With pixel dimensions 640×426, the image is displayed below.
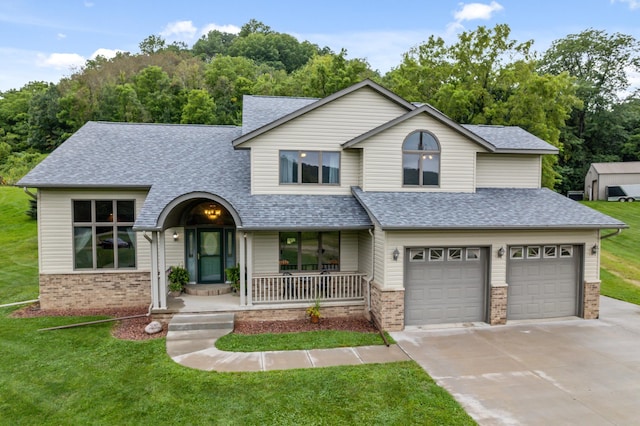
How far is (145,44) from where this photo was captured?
72375 mm

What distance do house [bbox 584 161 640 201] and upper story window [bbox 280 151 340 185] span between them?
1373 inches

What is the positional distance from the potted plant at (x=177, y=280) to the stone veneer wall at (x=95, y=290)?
983 millimetres

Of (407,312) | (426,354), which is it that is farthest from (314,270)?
(426,354)

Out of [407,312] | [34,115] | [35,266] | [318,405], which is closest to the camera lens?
[318,405]

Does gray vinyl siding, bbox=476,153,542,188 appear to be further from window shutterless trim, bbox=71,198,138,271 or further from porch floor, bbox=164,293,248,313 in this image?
window shutterless trim, bbox=71,198,138,271

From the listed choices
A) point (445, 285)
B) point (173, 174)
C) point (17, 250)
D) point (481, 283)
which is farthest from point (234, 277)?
point (17, 250)

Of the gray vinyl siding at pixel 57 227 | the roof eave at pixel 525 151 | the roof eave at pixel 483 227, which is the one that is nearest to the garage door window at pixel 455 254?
the roof eave at pixel 483 227

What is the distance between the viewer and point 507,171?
13156 millimetres

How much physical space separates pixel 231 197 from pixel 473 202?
23.9 ft

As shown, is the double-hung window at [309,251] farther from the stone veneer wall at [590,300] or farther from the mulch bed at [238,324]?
the stone veneer wall at [590,300]

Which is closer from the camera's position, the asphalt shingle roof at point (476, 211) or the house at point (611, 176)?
the asphalt shingle roof at point (476, 211)

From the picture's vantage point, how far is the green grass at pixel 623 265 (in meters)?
14.3

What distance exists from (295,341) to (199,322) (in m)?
2.63

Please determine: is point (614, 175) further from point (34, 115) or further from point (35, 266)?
point (34, 115)
